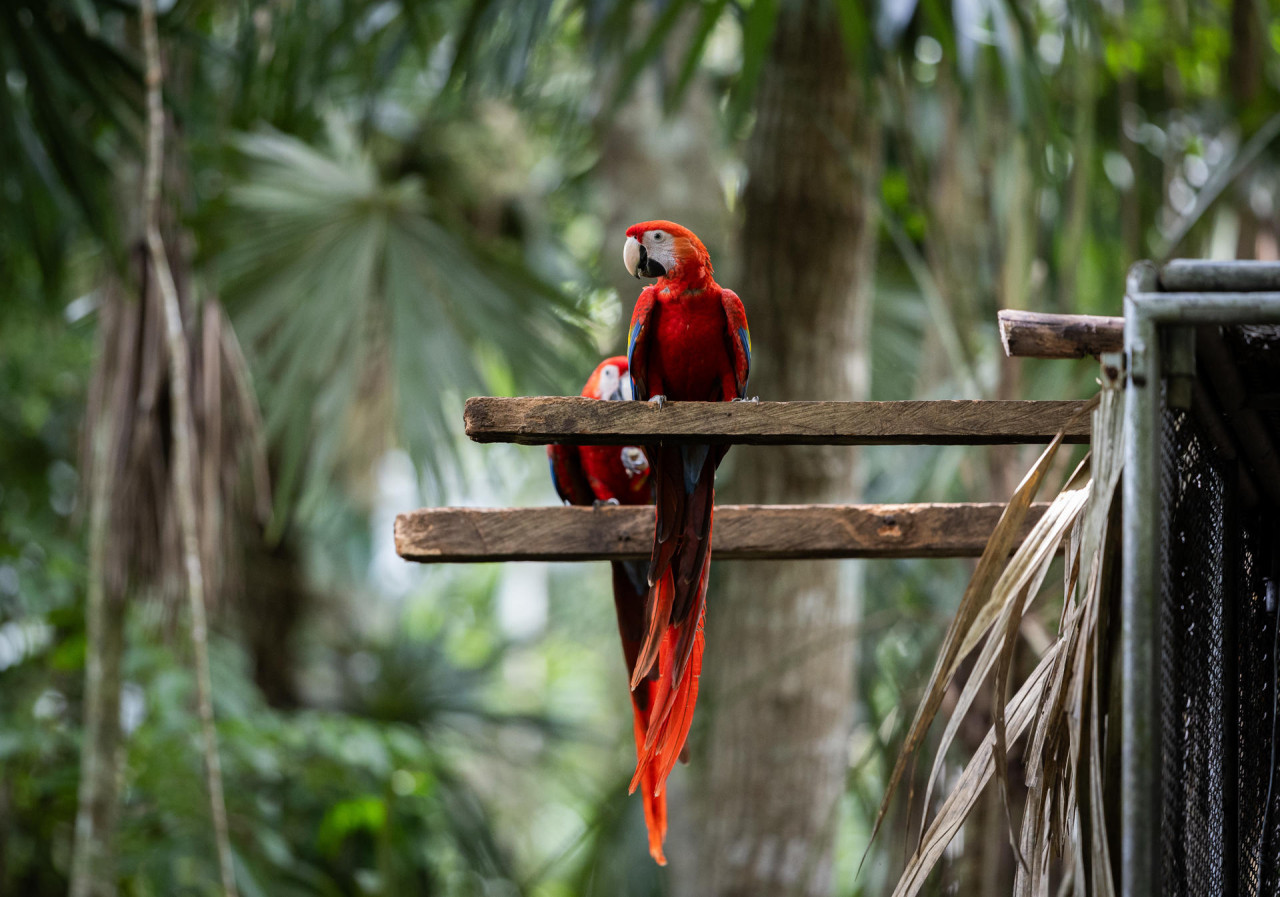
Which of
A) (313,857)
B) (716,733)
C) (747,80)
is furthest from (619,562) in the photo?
(313,857)

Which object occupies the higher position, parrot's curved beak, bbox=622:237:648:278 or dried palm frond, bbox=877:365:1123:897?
parrot's curved beak, bbox=622:237:648:278

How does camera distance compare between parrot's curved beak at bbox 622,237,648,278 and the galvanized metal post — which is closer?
the galvanized metal post

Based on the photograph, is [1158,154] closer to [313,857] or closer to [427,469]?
[427,469]

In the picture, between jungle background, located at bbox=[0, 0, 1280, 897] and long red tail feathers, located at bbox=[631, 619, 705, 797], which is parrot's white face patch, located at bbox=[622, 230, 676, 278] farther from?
jungle background, located at bbox=[0, 0, 1280, 897]

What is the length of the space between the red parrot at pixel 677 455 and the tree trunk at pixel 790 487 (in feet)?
3.65

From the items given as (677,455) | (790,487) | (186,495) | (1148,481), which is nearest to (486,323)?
(790,487)

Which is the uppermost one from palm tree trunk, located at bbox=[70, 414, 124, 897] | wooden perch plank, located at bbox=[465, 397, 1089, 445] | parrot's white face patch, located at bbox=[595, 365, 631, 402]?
parrot's white face patch, located at bbox=[595, 365, 631, 402]

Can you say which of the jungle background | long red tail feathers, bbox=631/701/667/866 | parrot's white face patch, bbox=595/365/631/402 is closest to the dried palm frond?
long red tail feathers, bbox=631/701/667/866

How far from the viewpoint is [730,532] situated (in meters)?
1.28

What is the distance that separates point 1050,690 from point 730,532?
480 mm

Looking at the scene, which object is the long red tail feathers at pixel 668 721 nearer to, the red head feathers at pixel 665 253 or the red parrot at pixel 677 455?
the red parrot at pixel 677 455

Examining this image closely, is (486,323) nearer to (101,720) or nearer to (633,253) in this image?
(101,720)

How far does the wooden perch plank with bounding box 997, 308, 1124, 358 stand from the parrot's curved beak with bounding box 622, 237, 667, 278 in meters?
0.56

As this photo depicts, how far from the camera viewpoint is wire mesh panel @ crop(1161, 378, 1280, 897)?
831mm
